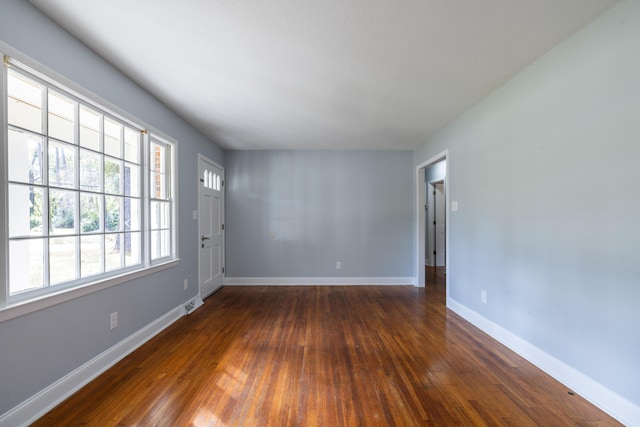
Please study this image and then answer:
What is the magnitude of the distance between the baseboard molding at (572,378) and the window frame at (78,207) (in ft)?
11.5

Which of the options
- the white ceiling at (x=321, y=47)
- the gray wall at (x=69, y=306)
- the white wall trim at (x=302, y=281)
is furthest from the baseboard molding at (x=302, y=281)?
the white ceiling at (x=321, y=47)

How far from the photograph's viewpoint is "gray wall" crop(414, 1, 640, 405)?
4.96 ft

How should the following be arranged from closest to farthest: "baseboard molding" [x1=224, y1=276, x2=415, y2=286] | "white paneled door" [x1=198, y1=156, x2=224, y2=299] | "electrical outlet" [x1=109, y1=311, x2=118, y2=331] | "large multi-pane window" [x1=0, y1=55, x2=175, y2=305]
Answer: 1. "large multi-pane window" [x1=0, y1=55, x2=175, y2=305]
2. "electrical outlet" [x1=109, y1=311, x2=118, y2=331]
3. "white paneled door" [x1=198, y1=156, x2=224, y2=299]
4. "baseboard molding" [x1=224, y1=276, x2=415, y2=286]

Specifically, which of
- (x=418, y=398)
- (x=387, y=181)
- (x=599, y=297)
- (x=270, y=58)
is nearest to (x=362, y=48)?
(x=270, y=58)

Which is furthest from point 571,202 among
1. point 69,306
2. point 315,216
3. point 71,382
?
point 71,382

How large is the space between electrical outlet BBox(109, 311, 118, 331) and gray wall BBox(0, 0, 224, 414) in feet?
0.10

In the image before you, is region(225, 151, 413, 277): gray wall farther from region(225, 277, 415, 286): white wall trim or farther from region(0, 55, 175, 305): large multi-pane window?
region(0, 55, 175, 305): large multi-pane window

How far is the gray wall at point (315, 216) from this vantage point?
4734 millimetres

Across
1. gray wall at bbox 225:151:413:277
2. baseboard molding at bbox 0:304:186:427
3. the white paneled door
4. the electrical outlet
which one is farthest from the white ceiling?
baseboard molding at bbox 0:304:186:427

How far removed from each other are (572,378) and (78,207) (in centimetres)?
374

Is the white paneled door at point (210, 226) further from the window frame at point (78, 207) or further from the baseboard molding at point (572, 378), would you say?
the baseboard molding at point (572, 378)

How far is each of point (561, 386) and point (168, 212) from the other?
154 inches

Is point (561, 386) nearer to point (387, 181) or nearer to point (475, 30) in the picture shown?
point (475, 30)

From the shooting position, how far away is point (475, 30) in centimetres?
172
